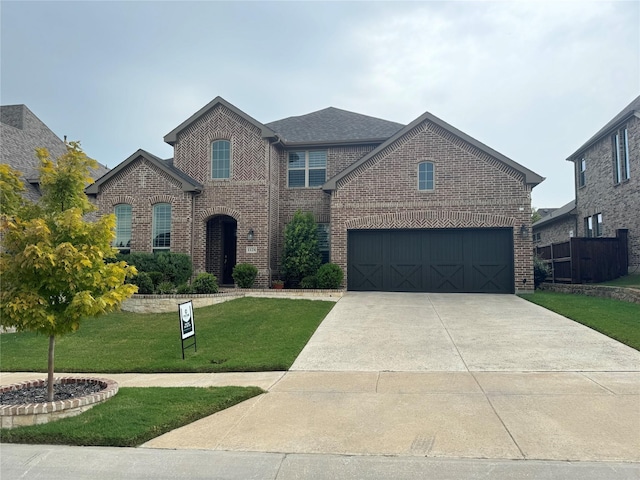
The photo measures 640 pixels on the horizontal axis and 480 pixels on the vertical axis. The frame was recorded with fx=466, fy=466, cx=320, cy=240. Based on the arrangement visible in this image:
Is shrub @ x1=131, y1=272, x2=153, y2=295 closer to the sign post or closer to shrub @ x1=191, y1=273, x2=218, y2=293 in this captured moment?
shrub @ x1=191, y1=273, x2=218, y2=293

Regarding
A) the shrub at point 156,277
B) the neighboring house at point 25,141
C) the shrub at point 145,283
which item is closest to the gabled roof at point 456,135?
the shrub at point 156,277

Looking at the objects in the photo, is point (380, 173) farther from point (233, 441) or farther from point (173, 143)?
point (233, 441)

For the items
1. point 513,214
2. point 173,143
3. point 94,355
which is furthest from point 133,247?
point 513,214

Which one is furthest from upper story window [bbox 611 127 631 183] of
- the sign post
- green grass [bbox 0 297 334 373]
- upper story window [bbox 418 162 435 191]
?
the sign post

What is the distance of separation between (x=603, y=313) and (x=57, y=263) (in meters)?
12.3

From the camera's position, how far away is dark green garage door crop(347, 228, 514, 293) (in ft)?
55.6

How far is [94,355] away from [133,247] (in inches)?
361

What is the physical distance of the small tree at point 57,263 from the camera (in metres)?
5.91

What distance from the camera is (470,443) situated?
4.78 m

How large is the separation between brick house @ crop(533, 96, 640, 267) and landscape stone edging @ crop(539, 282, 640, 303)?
3.26 meters

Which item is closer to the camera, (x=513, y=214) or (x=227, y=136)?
(x=513, y=214)

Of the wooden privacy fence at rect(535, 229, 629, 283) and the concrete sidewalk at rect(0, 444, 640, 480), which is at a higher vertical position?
the wooden privacy fence at rect(535, 229, 629, 283)

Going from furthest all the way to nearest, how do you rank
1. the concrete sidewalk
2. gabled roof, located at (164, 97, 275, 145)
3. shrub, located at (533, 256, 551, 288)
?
shrub, located at (533, 256, 551, 288)
gabled roof, located at (164, 97, 275, 145)
the concrete sidewalk

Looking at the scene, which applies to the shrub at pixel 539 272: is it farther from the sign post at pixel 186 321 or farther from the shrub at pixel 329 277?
the sign post at pixel 186 321
